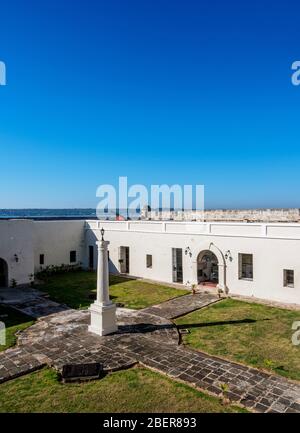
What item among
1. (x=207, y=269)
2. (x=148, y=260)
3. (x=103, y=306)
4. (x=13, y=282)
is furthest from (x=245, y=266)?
(x=13, y=282)

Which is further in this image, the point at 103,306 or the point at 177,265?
the point at 177,265

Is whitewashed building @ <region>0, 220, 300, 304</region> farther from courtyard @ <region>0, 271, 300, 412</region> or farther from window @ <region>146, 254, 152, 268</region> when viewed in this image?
courtyard @ <region>0, 271, 300, 412</region>

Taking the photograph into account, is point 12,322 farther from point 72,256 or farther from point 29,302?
point 72,256

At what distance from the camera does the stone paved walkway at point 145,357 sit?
287 inches

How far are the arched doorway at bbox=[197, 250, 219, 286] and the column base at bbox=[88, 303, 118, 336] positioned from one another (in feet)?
26.9

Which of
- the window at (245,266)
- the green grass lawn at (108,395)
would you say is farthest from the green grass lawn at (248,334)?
the green grass lawn at (108,395)

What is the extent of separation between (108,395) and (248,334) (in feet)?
Answer: 18.7

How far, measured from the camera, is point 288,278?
1516 cm

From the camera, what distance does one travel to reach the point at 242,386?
7.54 m

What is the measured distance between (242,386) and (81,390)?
3718 millimetres

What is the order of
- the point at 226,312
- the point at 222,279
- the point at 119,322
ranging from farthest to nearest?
the point at 222,279
the point at 226,312
the point at 119,322

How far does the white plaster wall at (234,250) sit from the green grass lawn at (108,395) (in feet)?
29.7
